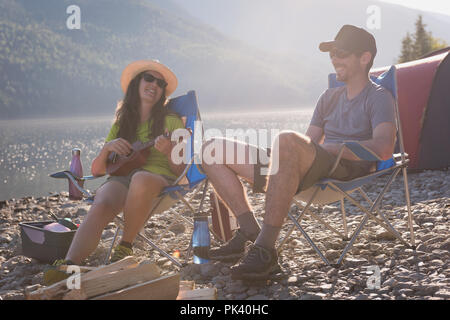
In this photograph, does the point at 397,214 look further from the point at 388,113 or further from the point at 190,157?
the point at 190,157

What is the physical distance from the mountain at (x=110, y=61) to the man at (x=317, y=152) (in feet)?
339

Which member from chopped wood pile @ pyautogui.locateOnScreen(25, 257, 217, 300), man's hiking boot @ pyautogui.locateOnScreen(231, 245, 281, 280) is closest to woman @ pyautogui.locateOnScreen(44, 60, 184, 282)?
chopped wood pile @ pyautogui.locateOnScreen(25, 257, 217, 300)

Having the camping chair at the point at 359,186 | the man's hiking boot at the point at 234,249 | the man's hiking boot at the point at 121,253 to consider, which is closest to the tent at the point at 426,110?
the camping chair at the point at 359,186

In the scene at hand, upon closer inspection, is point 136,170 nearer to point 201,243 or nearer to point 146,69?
point 201,243

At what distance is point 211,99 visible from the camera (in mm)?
111688

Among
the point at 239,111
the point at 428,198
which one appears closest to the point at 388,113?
the point at 428,198

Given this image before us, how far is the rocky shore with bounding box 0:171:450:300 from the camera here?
82.7 inches

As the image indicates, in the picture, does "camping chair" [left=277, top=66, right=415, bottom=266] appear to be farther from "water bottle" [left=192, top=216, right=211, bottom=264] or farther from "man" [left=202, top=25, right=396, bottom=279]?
"water bottle" [left=192, top=216, right=211, bottom=264]

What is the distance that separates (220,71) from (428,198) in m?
128

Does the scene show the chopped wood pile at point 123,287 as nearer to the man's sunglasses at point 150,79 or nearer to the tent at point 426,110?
the man's sunglasses at point 150,79

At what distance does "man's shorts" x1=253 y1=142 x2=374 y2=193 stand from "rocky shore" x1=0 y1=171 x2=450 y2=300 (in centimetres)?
50

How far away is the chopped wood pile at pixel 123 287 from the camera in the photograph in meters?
1.66

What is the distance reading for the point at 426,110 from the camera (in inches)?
223

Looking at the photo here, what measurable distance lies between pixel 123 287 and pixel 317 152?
4.04ft
